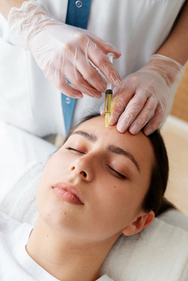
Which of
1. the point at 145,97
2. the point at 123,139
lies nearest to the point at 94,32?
the point at 145,97

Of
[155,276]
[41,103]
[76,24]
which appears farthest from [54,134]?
[155,276]

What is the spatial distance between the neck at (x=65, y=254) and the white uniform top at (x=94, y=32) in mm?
764

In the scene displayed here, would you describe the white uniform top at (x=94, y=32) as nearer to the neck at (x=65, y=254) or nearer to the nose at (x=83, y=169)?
the nose at (x=83, y=169)

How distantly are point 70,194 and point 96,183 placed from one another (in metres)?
0.11

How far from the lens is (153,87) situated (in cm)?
123

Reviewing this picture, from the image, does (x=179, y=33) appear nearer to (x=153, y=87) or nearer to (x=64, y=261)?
(x=153, y=87)

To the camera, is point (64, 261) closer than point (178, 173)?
Yes

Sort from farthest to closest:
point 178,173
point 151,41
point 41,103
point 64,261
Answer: point 178,173 < point 41,103 < point 151,41 < point 64,261

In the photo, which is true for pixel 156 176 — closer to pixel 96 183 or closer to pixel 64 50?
pixel 96 183

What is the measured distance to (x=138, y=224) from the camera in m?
1.19

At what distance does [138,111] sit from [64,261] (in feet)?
2.44

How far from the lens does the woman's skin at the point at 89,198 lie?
93cm

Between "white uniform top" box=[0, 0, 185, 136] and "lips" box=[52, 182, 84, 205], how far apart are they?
69 centimetres

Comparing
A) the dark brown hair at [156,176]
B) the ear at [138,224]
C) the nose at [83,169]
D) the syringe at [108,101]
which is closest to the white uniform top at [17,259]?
the ear at [138,224]
